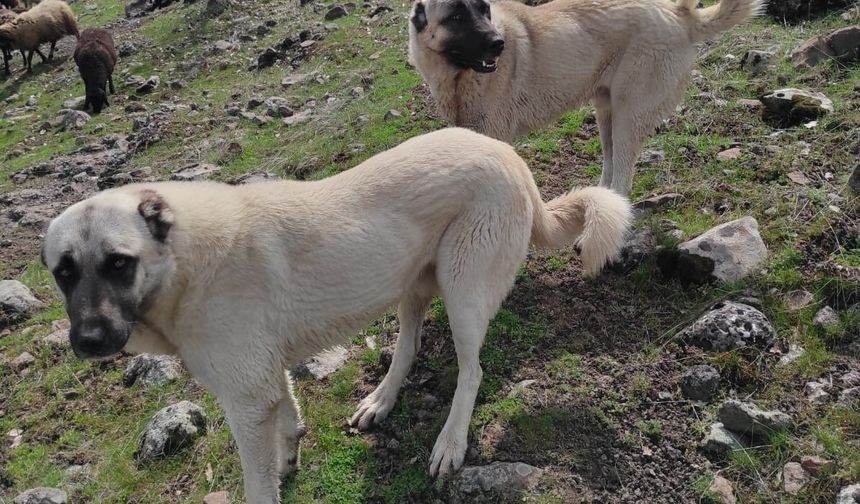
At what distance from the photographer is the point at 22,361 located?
5.52m

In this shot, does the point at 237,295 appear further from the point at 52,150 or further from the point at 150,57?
the point at 150,57

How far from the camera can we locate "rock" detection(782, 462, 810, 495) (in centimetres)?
324

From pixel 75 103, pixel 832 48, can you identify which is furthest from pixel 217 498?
pixel 75 103

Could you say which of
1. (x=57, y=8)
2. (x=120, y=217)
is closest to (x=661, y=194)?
(x=120, y=217)

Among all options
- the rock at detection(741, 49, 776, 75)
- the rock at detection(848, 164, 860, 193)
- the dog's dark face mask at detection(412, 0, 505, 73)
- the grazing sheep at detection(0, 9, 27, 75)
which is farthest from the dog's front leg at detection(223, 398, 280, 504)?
the grazing sheep at detection(0, 9, 27, 75)

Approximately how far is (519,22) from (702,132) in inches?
91.3

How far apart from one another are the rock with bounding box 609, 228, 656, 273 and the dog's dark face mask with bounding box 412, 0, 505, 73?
204cm

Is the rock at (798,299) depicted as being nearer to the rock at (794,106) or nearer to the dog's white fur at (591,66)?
the dog's white fur at (591,66)

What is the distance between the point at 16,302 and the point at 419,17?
4901mm

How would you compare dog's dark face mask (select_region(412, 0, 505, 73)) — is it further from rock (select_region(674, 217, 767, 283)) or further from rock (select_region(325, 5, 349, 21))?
rock (select_region(325, 5, 349, 21))

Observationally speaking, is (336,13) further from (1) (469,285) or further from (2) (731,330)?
(2) (731,330)

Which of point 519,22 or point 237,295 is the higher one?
point 519,22

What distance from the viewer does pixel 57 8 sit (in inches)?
744

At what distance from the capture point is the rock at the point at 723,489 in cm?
333
